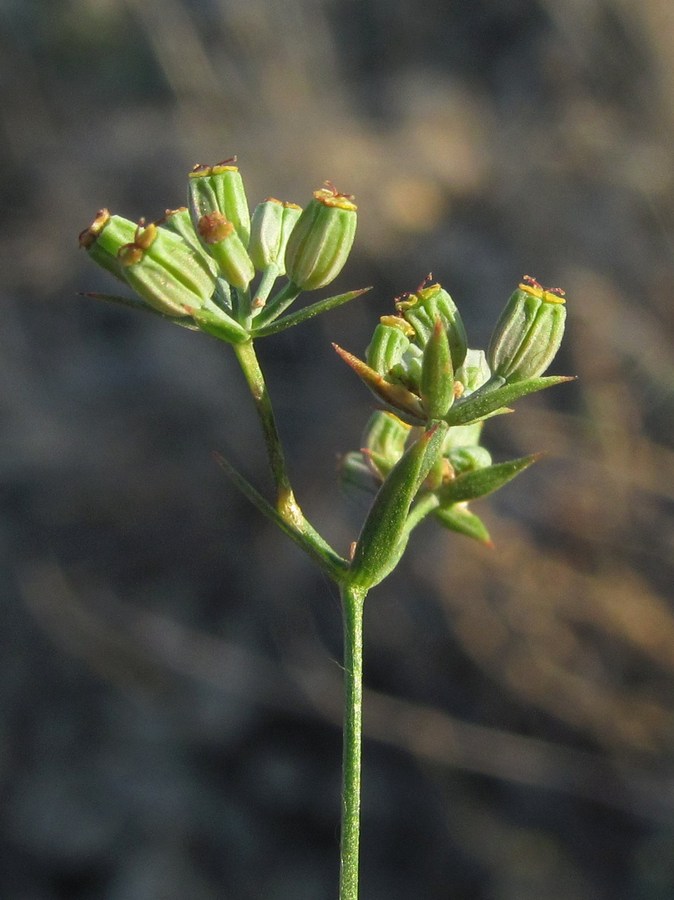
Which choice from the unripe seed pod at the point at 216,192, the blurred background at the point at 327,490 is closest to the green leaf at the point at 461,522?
the unripe seed pod at the point at 216,192

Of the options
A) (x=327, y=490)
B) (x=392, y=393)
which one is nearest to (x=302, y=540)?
(x=392, y=393)

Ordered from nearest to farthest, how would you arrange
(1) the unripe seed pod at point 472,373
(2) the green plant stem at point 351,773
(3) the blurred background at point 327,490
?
(2) the green plant stem at point 351,773 < (1) the unripe seed pod at point 472,373 < (3) the blurred background at point 327,490

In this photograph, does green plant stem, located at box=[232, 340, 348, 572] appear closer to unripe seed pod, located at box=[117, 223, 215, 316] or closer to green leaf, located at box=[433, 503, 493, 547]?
unripe seed pod, located at box=[117, 223, 215, 316]

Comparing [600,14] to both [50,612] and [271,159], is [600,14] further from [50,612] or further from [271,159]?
[50,612]

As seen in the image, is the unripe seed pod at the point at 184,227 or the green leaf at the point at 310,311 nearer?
the green leaf at the point at 310,311

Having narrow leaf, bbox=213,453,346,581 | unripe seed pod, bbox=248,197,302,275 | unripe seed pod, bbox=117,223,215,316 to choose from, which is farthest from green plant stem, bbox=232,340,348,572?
unripe seed pod, bbox=248,197,302,275

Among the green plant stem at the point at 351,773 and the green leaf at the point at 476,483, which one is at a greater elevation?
the green leaf at the point at 476,483

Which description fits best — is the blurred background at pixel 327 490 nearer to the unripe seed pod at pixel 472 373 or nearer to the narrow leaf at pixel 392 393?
the unripe seed pod at pixel 472 373
